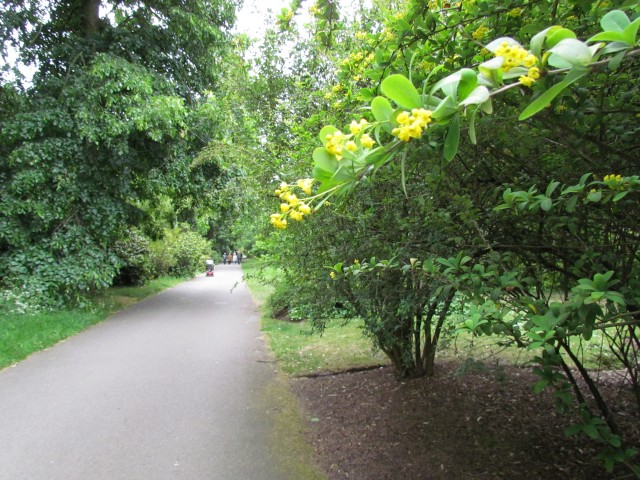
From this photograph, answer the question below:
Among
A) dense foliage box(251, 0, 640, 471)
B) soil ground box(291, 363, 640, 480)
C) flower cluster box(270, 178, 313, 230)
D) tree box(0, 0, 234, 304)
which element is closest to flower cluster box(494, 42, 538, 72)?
dense foliage box(251, 0, 640, 471)

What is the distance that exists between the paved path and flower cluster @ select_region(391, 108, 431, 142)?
129 inches

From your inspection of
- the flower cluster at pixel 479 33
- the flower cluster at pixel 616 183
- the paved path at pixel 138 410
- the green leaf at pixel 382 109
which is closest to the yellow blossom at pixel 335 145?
the green leaf at pixel 382 109

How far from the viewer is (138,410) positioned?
4648 mm

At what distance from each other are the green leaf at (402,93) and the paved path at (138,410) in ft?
10.8

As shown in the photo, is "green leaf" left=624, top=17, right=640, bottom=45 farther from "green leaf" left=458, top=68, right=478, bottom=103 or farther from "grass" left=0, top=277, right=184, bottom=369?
"grass" left=0, top=277, right=184, bottom=369

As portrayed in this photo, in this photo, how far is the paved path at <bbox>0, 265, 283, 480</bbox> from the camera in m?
3.51

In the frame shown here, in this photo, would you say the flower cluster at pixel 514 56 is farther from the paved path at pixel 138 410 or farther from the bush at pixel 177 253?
the bush at pixel 177 253

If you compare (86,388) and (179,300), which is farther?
(179,300)

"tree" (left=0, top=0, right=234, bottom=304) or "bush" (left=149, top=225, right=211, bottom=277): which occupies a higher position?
"tree" (left=0, top=0, right=234, bottom=304)

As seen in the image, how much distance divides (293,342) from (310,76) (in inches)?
185

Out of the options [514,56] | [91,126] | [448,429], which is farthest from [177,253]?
[514,56]

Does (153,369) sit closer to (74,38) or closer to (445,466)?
(445,466)

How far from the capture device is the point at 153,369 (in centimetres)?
621

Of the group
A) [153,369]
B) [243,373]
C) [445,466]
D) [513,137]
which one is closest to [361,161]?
[513,137]
